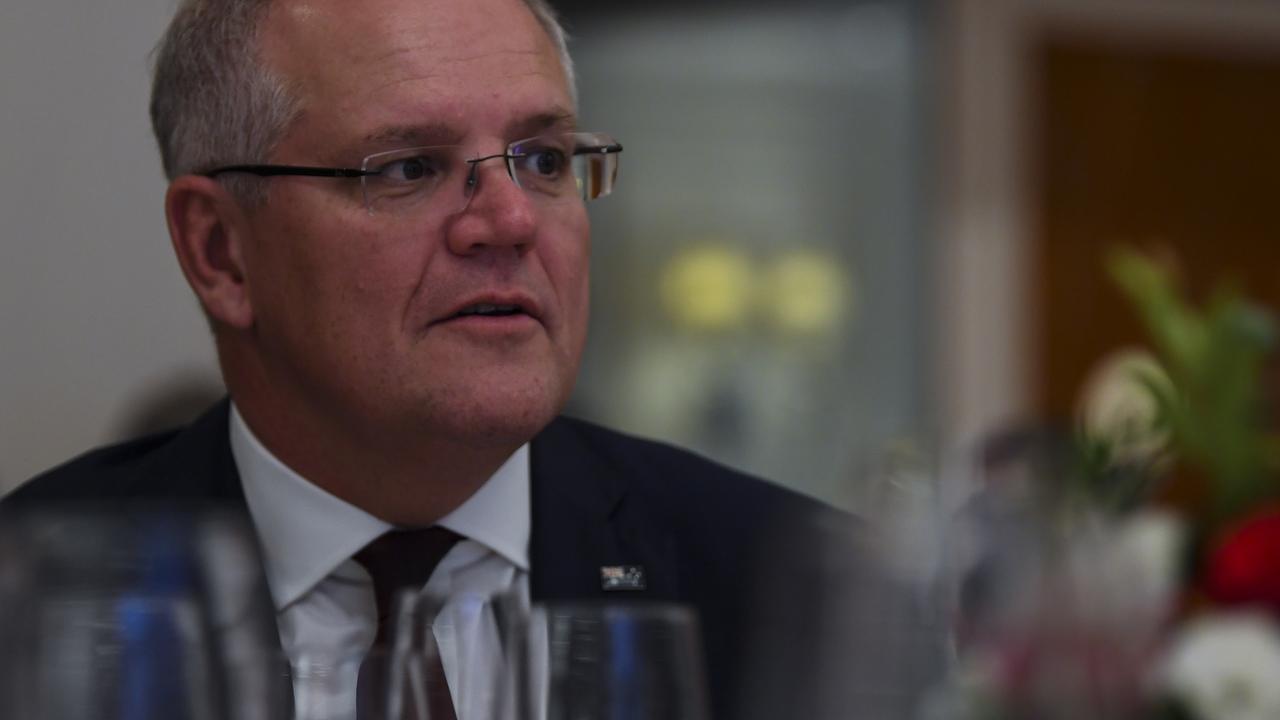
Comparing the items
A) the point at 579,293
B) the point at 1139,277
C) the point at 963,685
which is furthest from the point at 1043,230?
the point at 963,685

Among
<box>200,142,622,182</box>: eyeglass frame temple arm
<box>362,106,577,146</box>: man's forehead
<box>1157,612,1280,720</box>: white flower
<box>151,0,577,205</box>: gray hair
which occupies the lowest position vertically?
<box>1157,612,1280,720</box>: white flower

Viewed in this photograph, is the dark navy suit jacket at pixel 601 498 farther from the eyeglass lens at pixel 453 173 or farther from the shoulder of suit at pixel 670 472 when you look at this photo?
the eyeglass lens at pixel 453 173

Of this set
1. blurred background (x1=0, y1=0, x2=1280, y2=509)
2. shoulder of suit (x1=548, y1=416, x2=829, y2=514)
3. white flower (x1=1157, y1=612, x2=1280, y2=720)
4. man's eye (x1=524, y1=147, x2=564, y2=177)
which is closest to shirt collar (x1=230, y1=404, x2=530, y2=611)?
shoulder of suit (x1=548, y1=416, x2=829, y2=514)

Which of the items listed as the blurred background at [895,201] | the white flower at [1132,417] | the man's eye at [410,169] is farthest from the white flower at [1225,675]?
the blurred background at [895,201]

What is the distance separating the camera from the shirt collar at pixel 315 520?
3.70 feet

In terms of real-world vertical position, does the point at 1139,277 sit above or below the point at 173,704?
above

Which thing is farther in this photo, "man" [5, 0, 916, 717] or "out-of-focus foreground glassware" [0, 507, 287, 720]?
"man" [5, 0, 916, 717]

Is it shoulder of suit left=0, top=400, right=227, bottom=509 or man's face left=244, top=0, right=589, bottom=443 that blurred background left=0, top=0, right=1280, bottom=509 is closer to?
shoulder of suit left=0, top=400, right=227, bottom=509

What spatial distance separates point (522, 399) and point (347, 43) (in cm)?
23

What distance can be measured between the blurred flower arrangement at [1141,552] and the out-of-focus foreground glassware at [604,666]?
0.10 m

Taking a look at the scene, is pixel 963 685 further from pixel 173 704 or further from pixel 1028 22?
pixel 1028 22

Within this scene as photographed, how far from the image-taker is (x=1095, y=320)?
4.82m

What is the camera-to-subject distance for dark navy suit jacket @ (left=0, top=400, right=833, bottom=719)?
3.95 ft

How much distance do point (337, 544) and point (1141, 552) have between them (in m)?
0.61
